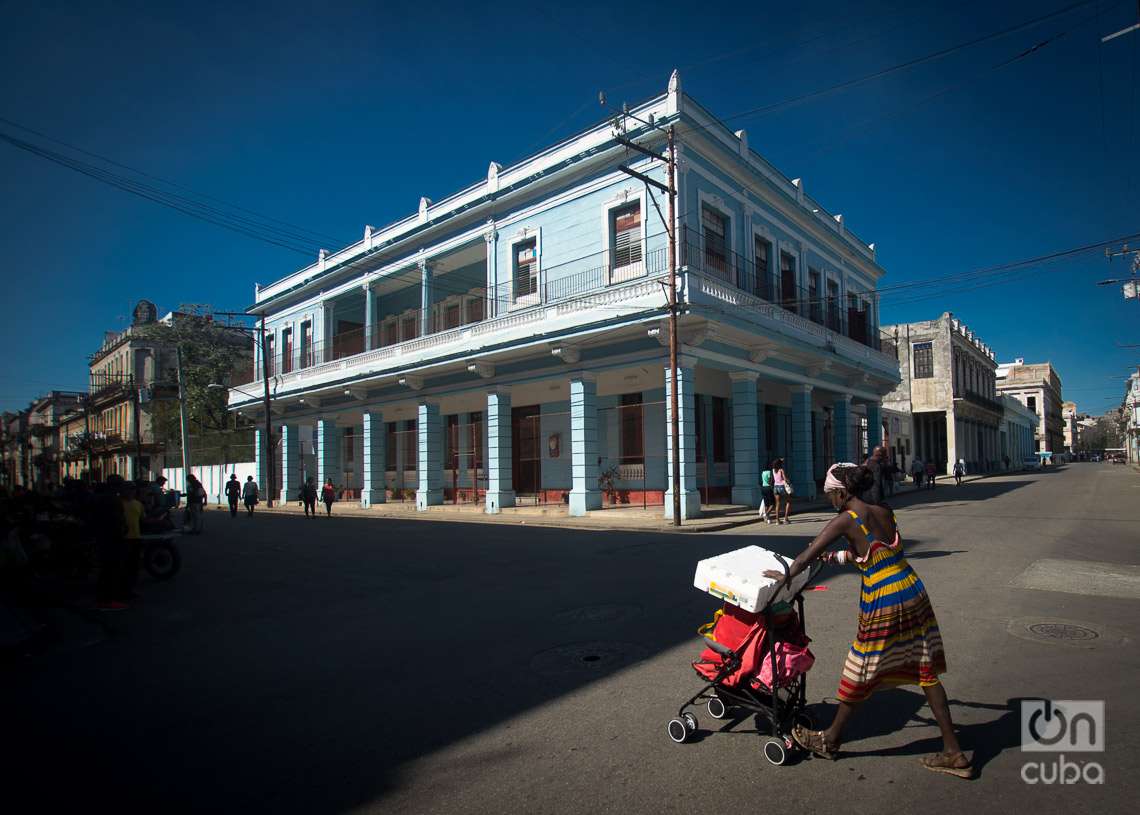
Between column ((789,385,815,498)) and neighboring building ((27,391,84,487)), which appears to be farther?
neighboring building ((27,391,84,487))

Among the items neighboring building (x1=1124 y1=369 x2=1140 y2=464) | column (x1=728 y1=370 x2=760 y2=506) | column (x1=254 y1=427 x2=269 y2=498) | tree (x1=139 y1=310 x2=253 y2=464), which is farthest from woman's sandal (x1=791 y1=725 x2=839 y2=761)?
neighboring building (x1=1124 y1=369 x2=1140 y2=464)

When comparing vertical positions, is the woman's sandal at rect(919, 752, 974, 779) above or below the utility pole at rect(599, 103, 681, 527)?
below

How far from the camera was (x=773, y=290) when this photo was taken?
22.8 meters

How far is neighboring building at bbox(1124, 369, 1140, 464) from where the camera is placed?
6788 centimetres

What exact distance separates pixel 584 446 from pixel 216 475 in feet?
98.8

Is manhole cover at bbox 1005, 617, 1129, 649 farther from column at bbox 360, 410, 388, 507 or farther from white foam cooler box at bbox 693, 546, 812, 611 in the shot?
column at bbox 360, 410, 388, 507

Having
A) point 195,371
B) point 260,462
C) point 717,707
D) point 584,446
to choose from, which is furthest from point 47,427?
point 717,707

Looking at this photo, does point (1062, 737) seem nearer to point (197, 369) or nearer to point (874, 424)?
point (874, 424)

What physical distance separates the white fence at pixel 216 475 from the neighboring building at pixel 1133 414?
2970 inches

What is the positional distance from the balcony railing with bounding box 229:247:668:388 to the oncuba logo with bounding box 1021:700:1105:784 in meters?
15.4

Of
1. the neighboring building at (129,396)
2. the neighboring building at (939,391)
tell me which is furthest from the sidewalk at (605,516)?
the neighboring building at (129,396)

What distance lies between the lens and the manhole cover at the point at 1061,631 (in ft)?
18.7

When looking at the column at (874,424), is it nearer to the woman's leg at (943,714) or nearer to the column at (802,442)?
the column at (802,442)

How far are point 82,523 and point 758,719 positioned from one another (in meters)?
11.6
